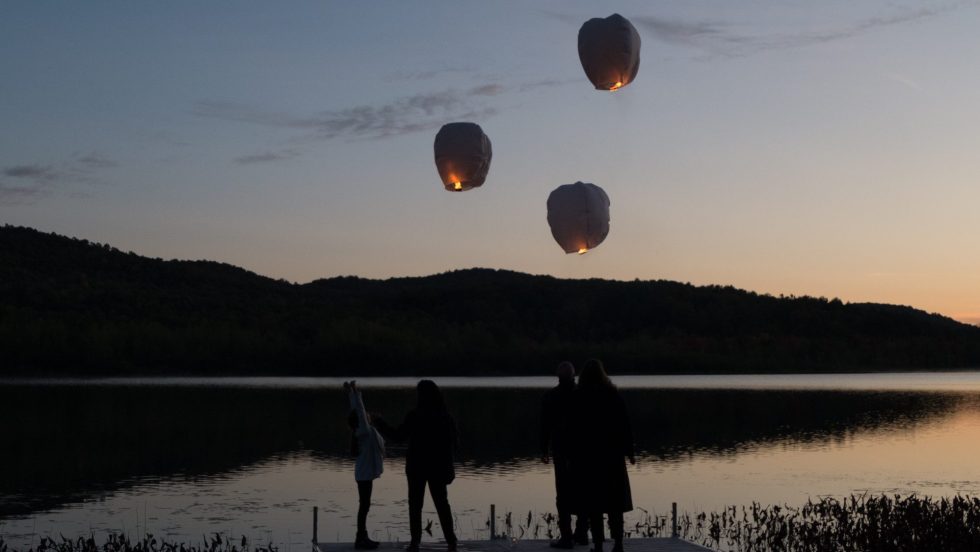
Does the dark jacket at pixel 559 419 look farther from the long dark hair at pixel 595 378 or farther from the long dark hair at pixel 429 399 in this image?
the long dark hair at pixel 429 399

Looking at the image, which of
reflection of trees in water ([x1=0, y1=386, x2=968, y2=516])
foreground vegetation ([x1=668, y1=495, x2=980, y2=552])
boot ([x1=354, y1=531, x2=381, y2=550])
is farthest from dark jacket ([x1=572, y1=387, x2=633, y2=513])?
reflection of trees in water ([x1=0, y1=386, x2=968, y2=516])

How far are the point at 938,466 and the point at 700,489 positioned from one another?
28.4ft

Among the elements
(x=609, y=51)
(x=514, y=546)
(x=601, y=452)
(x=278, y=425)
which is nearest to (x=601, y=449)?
(x=601, y=452)

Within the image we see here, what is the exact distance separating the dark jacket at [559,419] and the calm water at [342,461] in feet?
26.6

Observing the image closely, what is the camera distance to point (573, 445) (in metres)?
13.1

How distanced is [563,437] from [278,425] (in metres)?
38.3

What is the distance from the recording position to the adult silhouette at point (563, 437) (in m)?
13.1

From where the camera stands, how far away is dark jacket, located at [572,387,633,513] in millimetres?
12828

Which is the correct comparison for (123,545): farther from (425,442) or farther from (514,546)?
(425,442)

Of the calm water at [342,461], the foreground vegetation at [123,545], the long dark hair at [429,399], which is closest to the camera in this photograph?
the long dark hair at [429,399]

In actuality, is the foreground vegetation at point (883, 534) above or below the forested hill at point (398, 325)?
below

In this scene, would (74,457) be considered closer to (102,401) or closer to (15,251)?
(102,401)

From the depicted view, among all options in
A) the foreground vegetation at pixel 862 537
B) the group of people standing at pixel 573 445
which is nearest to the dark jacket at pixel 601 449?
the group of people standing at pixel 573 445

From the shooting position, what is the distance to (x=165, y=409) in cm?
5884
